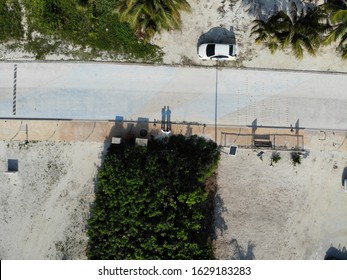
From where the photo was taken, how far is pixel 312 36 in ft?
68.8

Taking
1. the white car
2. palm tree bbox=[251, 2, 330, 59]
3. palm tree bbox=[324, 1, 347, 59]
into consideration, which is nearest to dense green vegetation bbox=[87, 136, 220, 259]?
the white car

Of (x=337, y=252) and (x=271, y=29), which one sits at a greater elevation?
(x=271, y=29)

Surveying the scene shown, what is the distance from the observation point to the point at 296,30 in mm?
20906

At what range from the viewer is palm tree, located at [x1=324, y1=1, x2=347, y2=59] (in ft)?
65.3

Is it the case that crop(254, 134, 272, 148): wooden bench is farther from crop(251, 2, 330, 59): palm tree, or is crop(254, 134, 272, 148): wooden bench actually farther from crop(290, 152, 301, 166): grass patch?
crop(251, 2, 330, 59): palm tree

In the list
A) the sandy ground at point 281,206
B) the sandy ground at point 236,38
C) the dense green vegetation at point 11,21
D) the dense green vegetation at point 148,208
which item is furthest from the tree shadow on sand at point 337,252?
the dense green vegetation at point 11,21

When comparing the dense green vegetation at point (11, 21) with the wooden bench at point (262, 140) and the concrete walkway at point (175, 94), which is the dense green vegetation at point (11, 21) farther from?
the wooden bench at point (262, 140)

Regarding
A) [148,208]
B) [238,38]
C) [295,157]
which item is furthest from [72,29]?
[295,157]

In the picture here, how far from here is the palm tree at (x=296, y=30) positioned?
20969mm

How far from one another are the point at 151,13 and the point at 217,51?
15.2ft

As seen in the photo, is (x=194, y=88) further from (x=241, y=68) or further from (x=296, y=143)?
(x=296, y=143)

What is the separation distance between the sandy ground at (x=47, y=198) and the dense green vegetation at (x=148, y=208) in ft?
5.52

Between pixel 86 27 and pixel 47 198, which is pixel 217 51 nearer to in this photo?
pixel 86 27
